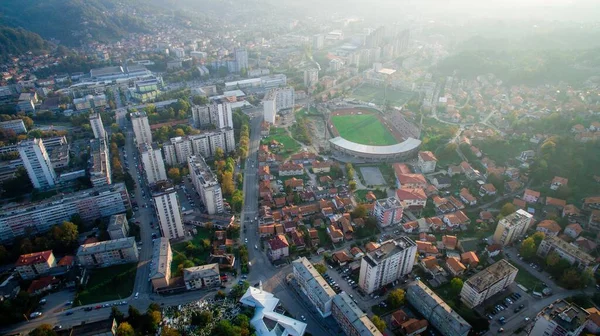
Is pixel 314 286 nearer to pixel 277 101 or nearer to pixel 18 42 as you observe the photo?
pixel 277 101

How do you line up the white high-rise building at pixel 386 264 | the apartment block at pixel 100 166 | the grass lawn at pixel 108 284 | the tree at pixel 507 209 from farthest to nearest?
1. the apartment block at pixel 100 166
2. the tree at pixel 507 209
3. the grass lawn at pixel 108 284
4. the white high-rise building at pixel 386 264

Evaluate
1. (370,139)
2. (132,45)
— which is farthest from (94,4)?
(370,139)

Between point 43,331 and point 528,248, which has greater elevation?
point 528,248

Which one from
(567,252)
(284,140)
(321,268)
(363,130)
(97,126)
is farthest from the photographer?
(363,130)

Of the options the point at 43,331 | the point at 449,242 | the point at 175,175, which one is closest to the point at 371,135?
the point at 449,242

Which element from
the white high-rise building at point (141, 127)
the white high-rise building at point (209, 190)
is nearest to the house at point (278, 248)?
the white high-rise building at point (209, 190)

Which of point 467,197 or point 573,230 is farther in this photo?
point 467,197

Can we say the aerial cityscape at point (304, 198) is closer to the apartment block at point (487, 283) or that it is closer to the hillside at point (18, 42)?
the apartment block at point (487, 283)
